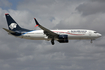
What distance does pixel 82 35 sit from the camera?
7019cm

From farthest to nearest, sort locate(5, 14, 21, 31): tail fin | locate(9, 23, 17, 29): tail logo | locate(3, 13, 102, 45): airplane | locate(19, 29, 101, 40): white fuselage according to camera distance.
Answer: locate(9, 23, 17, 29): tail logo, locate(5, 14, 21, 31): tail fin, locate(19, 29, 101, 40): white fuselage, locate(3, 13, 102, 45): airplane

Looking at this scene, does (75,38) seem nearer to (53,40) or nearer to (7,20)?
(53,40)

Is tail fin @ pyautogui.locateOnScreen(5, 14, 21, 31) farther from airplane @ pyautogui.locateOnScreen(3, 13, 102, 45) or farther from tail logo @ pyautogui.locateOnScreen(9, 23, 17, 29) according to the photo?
airplane @ pyautogui.locateOnScreen(3, 13, 102, 45)

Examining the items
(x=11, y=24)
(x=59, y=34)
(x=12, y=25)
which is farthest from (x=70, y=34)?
(x=11, y=24)

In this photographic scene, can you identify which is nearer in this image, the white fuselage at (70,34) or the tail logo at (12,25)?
the white fuselage at (70,34)

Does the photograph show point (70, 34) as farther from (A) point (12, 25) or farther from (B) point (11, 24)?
(B) point (11, 24)

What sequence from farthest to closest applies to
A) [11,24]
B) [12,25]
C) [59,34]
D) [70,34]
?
1. [11,24]
2. [12,25]
3. [59,34]
4. [70,34]

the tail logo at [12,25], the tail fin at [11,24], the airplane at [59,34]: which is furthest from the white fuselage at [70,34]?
the tail logo at [12,25]

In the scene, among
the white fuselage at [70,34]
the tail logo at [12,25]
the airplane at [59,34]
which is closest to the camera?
the airplane at [59,34]

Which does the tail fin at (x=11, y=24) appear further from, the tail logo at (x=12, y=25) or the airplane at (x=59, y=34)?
the airplane at (x=59, y=34)

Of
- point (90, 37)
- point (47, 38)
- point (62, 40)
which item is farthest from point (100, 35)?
point (47, 38)

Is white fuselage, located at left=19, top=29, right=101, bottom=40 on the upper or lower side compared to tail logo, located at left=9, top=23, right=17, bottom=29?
lower

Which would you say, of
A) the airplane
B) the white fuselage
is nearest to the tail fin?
the airplane

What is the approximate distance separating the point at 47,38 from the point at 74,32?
10.7 metres
